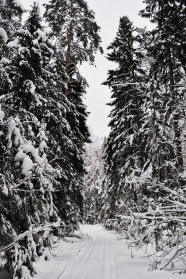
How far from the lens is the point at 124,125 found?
18703 millimetres

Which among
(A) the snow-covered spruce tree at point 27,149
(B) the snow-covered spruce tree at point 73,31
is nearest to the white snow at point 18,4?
(A) the snow-covered spruce tree at point 27,149

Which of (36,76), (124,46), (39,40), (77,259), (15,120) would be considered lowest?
(77,259)

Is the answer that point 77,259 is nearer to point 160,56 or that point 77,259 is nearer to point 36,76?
point 36,76

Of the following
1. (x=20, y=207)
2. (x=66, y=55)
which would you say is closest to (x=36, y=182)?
(x=20, y=207)

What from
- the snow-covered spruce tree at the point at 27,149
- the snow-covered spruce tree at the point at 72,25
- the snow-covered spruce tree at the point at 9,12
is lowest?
the snow-covered spruce tree at the point at 27,149

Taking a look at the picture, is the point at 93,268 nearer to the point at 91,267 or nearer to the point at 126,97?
the point at 91,267

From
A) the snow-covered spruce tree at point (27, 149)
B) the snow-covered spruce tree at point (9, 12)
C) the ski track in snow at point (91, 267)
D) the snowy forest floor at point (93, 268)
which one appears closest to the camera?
the snow-covered spruce tree at point (27, 149)

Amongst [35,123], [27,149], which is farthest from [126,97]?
[27,149]

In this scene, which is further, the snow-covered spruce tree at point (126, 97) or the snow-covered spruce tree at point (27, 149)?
the snow-covered spruce tree at point (126, 97)

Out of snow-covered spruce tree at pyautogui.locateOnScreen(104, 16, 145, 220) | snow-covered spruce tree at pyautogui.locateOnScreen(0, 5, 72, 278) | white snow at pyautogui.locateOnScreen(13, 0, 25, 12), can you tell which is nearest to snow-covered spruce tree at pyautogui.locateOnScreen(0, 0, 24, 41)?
white snow at pyautogui.locateOnScreen(13, 0, 25, 12)

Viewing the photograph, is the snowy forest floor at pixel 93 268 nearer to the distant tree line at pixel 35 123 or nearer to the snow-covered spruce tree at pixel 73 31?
the distant tree line at pixel 35 123

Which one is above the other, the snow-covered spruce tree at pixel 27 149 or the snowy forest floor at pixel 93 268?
the snow-covered spruce tree at pixel 27 149

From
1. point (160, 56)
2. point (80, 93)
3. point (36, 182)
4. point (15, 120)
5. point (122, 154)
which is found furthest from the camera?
point (80, 93)

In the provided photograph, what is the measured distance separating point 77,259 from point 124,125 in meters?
9.30
